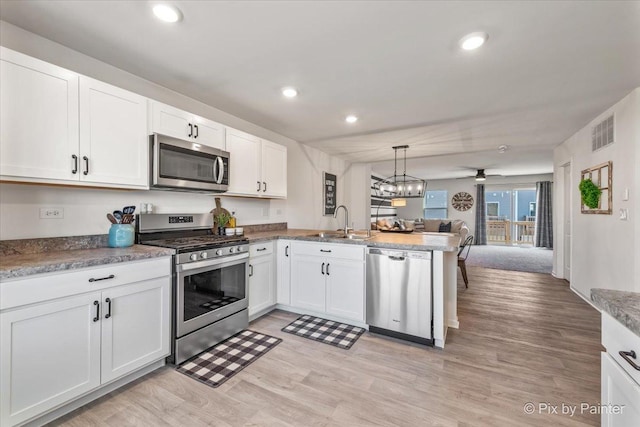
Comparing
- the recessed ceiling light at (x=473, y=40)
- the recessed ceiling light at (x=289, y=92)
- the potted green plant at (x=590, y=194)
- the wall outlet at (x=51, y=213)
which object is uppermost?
the recessed ceiling light at (x=289, y=92)

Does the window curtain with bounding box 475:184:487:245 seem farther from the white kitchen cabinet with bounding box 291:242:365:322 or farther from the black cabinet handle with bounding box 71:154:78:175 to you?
the black cabinet handle with bounding box 71:154:78:175

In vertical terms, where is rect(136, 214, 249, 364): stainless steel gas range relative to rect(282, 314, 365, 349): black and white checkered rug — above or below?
above

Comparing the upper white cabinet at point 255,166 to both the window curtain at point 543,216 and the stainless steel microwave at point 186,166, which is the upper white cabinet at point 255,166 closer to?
the stainless steel microwave at point 186,166

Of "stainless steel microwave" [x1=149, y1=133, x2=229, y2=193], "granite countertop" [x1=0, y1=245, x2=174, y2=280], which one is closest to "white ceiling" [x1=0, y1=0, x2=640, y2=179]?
"stainless steel microwave" [x1=149, y1=133, x2=229, y2=193]

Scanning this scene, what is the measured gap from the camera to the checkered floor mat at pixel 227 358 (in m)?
2.08

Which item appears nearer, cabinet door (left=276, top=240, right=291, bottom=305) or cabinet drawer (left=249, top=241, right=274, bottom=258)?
cabinet drawer (left=249, top=241, right=274, bottom=258)

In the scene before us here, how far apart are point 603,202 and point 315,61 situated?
383 cm

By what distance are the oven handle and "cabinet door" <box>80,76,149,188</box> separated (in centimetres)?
76

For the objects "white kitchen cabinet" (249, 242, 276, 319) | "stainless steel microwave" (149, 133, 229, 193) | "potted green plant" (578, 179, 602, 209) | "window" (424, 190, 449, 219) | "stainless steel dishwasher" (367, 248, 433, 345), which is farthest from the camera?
"window" (424, 190, 449, 219)

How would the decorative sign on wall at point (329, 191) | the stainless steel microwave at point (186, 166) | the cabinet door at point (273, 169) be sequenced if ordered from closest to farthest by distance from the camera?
the stainless steel microwave at point (186, 166), the cabinet door at point (273, 169), the decorative sign on wall at point (329, 191)

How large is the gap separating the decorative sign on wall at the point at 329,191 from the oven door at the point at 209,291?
3107 mm

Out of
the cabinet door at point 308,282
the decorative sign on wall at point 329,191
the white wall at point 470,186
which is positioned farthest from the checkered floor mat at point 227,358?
the white wall at point 470,186

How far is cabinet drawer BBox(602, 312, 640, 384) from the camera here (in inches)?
35.5

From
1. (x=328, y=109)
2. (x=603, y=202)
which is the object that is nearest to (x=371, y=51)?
(x=328, y=109)
